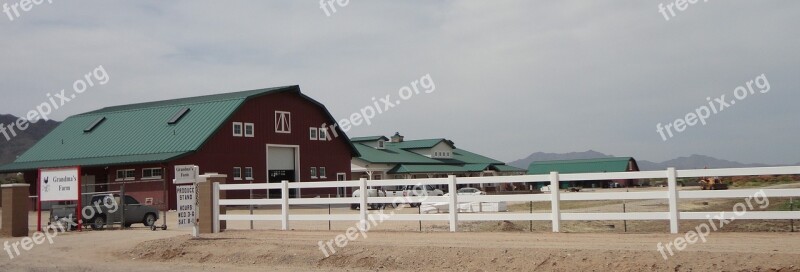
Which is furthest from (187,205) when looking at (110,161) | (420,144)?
(420,144)

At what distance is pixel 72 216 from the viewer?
25.2 m

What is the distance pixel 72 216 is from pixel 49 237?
301 centimetres

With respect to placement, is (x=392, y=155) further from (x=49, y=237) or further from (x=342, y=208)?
(x=49, y=237)

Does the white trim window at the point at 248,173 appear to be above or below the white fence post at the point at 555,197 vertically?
above

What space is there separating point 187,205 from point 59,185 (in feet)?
26.6

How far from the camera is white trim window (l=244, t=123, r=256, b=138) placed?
1855 inches

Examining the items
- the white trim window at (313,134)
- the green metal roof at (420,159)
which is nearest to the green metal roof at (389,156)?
the green metal roof at (420,159)

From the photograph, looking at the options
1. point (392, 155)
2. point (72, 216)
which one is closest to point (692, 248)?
point (72, 216)

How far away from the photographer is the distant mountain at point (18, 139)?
133375mm

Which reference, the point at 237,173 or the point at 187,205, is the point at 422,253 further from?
the point at 237,173

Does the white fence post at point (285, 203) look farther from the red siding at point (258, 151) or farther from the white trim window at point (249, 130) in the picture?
the white trim window at point (249, 130)

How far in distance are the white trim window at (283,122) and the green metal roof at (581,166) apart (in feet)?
178

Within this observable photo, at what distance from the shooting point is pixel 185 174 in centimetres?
1856

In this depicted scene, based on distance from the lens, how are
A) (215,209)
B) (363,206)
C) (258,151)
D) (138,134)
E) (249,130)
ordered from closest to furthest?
(363,206) < (215,209) < (249,130) < (258,151) < (138,134)
